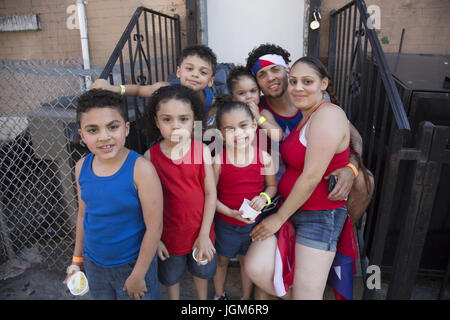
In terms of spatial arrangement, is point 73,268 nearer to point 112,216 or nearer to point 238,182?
point 112,216

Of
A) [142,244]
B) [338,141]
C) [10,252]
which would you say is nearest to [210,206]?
[142,244]

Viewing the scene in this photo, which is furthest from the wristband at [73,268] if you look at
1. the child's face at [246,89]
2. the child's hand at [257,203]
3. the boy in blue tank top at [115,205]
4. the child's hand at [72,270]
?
the child's face at [246,89]

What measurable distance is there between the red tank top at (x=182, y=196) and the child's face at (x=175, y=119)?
4.2 inches

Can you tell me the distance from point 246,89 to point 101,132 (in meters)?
1.12

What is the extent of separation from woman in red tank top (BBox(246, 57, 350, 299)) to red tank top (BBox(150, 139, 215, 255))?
0.40 m

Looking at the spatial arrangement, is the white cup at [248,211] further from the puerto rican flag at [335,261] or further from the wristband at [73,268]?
the wristband at [73,268]

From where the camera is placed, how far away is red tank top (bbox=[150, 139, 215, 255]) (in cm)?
177

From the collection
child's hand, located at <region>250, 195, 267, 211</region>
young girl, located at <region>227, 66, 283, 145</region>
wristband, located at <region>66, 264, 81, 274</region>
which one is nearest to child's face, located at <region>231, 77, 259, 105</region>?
young girl, located at <region>227, 66, 283, 145</region>

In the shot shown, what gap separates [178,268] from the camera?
6.27ft

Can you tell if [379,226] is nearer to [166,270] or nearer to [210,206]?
[210,206]

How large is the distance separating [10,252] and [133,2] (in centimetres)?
390

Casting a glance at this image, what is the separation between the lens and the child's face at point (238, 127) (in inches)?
74.1

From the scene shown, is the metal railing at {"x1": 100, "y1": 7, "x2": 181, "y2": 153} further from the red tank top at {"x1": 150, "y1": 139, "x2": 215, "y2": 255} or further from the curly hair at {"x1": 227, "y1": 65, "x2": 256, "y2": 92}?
the red tank top at {"x1": 150, "y1": 139, "x2": 215, "y2": 255}

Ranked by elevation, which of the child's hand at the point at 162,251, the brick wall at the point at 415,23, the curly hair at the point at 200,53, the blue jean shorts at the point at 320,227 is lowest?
the child's hand at the point at 162,251
